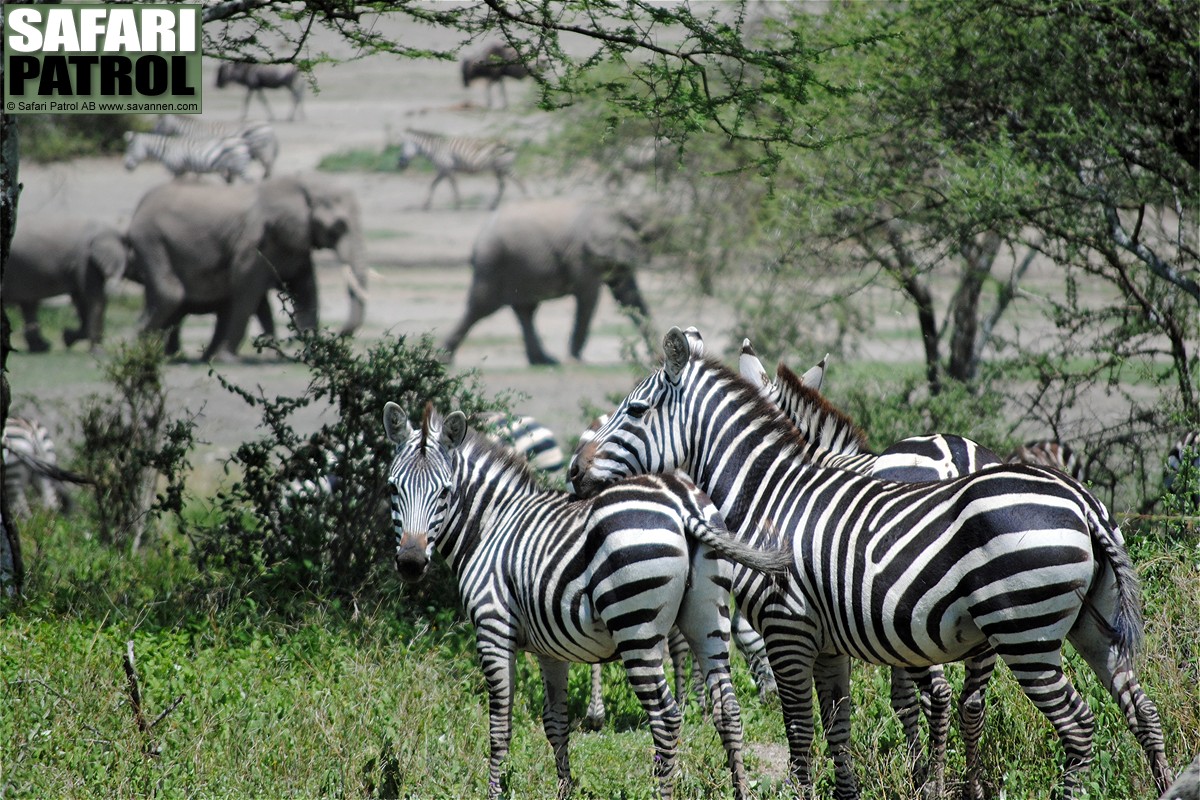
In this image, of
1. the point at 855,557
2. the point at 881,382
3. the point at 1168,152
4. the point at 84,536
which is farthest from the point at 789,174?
the point at 855,557

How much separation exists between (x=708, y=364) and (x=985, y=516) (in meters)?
1.50

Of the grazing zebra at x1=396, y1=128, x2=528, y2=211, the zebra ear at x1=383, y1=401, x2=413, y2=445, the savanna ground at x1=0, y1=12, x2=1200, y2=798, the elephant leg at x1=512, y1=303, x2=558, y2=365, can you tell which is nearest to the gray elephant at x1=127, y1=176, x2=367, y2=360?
the elephant leg at x1=512, y1=303, x2=558, y2=365

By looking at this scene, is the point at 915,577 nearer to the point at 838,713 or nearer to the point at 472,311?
the point at 838,713

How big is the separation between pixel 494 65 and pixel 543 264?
1253cm

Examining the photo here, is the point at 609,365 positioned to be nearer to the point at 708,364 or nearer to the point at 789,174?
the point at 789,174

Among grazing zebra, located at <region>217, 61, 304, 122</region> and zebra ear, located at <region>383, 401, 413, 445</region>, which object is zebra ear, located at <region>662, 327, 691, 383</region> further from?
grazing zebra, located at <region>217, 61, 304, 122</region>

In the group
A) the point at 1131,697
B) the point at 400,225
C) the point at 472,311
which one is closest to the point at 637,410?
A: the point at 1131,697

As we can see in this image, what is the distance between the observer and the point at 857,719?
5637mm

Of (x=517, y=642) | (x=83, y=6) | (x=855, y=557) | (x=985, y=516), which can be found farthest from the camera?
(x=83, y=6)

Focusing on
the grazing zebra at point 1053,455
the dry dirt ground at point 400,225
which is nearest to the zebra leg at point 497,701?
the grazing zebra at point 1053,455

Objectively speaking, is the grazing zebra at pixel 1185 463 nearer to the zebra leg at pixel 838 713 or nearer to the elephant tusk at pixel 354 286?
the zebra leg at pixel 838 713

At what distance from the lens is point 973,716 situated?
500 cm

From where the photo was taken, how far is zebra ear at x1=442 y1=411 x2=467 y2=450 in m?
5.45

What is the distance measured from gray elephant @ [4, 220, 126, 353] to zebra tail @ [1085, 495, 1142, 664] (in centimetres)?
1803
